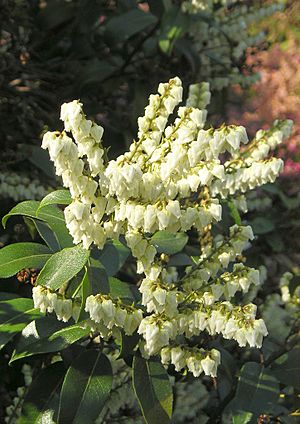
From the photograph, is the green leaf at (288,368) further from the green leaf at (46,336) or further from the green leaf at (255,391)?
the green leaf at (46,336)

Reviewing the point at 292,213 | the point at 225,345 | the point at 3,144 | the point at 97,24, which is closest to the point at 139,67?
the point at 97,24

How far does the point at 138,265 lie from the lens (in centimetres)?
150

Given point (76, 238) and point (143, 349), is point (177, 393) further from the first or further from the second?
point (76, 238)

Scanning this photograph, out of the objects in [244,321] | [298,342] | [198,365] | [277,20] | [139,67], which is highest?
[244,321]

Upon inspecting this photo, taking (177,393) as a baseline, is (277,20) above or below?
below

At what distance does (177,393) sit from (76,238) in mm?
850

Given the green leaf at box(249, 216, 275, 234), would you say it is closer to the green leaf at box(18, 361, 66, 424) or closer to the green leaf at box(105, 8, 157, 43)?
the green leaf at box(105, 8, 157, 43)

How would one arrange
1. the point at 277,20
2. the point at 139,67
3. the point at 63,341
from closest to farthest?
1. the point at 63,341
2. the point at 139,67
3. the point at 277,20

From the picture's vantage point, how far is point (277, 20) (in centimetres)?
601

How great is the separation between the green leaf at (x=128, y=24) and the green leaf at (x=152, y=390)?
1.47m

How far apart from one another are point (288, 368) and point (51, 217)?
72 cm

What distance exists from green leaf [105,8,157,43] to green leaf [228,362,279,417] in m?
1.37

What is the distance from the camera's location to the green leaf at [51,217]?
1520 mm

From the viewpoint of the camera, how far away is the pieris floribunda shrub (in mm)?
1325
